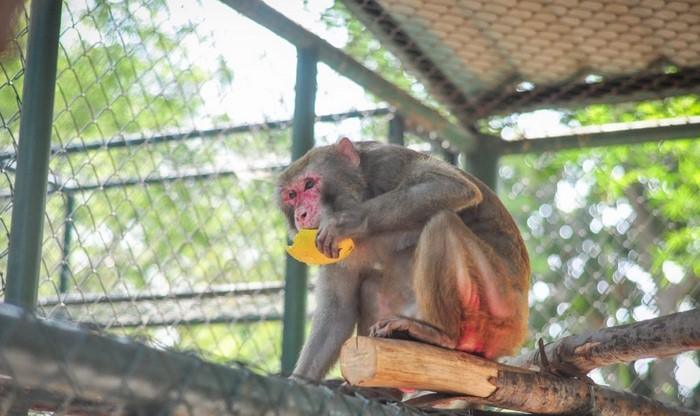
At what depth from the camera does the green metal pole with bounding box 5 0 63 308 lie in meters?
4.12

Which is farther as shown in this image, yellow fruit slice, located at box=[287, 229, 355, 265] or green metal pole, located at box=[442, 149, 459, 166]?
green metal pole, located at box=[442, 149, 459, 166]

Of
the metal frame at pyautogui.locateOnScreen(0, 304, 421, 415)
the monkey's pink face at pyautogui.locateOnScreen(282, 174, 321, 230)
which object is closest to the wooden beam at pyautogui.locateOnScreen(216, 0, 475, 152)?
the monkey's pink face at pyautogui.locateOnScreen(282, 174, 321, 230)

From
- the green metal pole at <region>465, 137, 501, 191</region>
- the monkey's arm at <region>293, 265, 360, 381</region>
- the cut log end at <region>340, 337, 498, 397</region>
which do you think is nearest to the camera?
the cut log end at <region>340, 337, 498, 397</region>

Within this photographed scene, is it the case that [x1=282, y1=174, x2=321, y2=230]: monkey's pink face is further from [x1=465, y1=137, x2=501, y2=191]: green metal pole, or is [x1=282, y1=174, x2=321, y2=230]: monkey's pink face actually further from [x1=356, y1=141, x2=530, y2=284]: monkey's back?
[x1=465, y1=137, x2=501, y2=191]: green metal pole

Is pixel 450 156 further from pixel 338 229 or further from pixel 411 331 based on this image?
pixel 411 331

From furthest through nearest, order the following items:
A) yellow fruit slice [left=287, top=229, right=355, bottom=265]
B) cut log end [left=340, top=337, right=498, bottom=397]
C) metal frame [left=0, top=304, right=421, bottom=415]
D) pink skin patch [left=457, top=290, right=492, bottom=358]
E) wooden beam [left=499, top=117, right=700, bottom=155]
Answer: wooden beam [left=499, top=117, right=700, bottom=155], yellow fruit slice [left=287, top=229, right=355, bottom=265], pink skin patch [left=457, top=290, right=492, bottom=358], cut log end [left=340, top=337, right=498, bottom=397], metal frame [left=0, top=304, right=421, bottom=415]

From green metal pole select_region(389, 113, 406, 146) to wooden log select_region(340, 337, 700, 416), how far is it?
2.79m

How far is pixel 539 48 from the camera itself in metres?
6.84

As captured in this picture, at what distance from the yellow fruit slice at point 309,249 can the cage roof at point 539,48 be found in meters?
1.62

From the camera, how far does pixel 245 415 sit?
2471 mm

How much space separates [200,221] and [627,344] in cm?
332

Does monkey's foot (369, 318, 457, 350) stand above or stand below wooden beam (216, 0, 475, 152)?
below

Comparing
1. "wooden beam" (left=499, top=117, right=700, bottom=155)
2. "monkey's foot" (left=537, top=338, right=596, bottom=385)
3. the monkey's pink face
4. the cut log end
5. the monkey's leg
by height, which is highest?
"wooden beam" (left=499, top=117, right=700, bottom=155)

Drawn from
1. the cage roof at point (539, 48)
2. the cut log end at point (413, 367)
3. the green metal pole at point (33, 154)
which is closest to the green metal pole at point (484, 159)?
the cage roof at point (539, 48)
